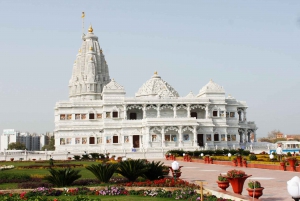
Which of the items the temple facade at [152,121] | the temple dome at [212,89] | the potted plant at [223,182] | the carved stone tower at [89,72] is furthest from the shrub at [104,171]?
the carved stone tower at [89,72]

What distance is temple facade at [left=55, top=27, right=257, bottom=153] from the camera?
59.3 metres

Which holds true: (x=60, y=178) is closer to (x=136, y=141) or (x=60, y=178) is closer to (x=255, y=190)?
(x=255, y=190)

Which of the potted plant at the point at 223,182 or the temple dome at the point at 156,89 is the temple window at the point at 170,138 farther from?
the potted plant at the point at 223,182

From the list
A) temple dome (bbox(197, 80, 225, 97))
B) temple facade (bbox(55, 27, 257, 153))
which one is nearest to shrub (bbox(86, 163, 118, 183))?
temple facade (bbox(55, 27, 257, 153))

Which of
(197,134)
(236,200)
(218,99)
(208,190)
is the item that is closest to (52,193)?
(208,190)

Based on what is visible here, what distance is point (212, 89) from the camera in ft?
215

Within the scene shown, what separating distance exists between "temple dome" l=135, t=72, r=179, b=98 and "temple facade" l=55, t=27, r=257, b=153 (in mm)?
177

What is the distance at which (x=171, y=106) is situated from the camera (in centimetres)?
6309

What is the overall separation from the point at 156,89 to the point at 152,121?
12.0 meters

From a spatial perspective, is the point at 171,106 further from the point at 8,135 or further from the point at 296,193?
the point at 8,135

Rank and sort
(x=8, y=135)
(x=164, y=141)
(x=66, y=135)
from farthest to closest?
(x=8, y=135) → (x=66, y=135) → (x=164, y=141)

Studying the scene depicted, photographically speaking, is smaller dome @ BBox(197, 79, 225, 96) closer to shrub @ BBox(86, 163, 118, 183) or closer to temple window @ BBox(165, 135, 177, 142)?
temple window @ BBox(165, 135, 177, 142)

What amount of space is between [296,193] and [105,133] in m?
54.1

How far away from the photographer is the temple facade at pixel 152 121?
5931cm
